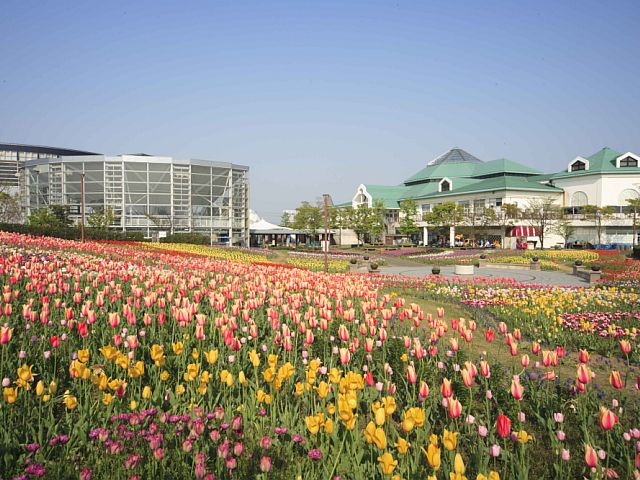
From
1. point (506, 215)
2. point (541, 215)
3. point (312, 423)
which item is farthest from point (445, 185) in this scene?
point (312, 423)

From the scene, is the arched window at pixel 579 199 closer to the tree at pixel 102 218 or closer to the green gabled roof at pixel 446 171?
the green gabled roof at pixel 446 171

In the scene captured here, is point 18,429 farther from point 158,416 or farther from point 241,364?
point 241,364

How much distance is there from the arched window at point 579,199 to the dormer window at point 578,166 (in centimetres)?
372

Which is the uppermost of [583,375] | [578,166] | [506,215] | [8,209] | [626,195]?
[578,166]

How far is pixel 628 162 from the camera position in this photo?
61.6m

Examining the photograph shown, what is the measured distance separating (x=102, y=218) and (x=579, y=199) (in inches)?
2349

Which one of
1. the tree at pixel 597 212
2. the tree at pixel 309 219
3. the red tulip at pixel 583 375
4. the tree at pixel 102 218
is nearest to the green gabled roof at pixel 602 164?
the tree at pixel 597 212

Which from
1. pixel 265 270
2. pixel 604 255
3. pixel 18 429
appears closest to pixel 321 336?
pixel 18 429

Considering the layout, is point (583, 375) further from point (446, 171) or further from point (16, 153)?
point (16, 153)

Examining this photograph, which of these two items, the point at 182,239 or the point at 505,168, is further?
the point at 505,168

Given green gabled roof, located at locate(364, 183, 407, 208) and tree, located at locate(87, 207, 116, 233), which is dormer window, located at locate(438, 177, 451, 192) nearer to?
green gabled roof, located at locate(364, 183, 407, 208)

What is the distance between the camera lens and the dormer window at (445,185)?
73.2 m

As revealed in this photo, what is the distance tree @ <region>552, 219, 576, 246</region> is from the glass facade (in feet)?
133

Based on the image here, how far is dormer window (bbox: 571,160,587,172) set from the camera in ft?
211
